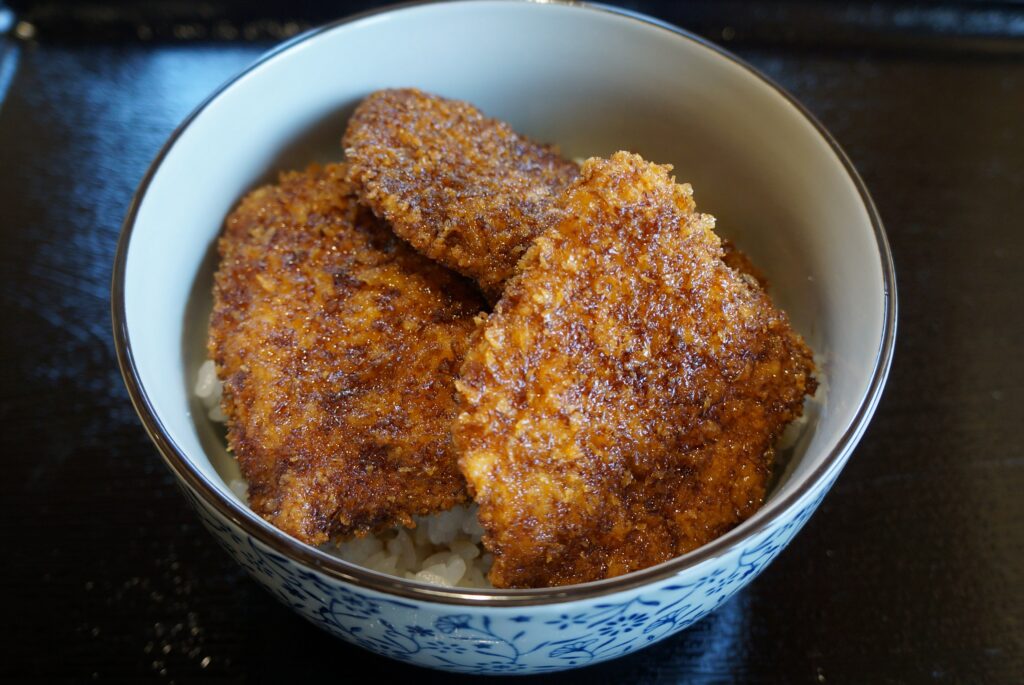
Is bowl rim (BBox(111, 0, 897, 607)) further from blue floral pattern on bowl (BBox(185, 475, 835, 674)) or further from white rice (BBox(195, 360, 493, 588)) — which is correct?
white rice (BBox(195, 360, 493, 588))

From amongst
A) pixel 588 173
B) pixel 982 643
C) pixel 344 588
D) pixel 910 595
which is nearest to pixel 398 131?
pixel 588 173

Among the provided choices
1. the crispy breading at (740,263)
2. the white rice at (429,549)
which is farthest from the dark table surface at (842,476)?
the crispy breading at (740,263)

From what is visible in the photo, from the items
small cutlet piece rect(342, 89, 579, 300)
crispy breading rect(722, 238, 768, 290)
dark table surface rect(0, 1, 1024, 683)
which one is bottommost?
dark table surface rect(0, 1, 1024, 683)

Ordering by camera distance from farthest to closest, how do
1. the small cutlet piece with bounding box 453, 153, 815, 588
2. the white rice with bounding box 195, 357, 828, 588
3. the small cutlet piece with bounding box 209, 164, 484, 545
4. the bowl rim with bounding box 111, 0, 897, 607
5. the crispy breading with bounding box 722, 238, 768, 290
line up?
1. the crispy breading with bounding box 722, 238, 768, 290
2. the white rice with bounding box 195, 357, 828, 588
3. the small cutlet piece with bounding box 209, 164, 484, 545
4. the small cutlet piece with bounding box 453, 153, 815, 588
5. the bowl rim with bounding box 111, 0, 897, 607

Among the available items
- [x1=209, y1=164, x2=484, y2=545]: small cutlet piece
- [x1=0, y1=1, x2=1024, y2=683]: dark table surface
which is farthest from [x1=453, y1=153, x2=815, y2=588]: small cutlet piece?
[x1=0, y1=1, x2=1024, y2=683]: dark table surface

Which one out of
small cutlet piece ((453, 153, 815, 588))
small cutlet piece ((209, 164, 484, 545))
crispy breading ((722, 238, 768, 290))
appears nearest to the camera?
small cutlet piece ((453, 153, 815, 588))
